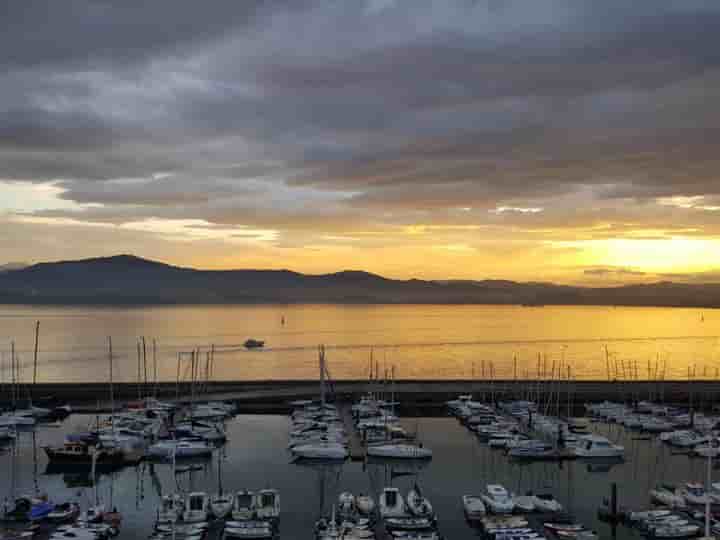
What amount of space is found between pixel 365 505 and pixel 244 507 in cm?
289

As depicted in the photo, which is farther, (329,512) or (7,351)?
(7,351)

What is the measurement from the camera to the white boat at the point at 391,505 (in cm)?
1755

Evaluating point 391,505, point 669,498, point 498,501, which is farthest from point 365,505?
Answer: point 669,498

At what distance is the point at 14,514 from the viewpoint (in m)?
17.0

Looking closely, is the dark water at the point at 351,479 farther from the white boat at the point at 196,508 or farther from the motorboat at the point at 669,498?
the white boat at the point at 196,508

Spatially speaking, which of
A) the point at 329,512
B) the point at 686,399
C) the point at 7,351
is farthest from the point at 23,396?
the point at 7,351

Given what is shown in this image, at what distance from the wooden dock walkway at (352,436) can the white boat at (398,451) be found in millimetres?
451

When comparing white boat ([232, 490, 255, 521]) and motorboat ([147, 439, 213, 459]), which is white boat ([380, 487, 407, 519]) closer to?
white boat ([232, 490, 255, 521])

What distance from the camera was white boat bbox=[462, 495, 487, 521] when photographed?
18.0 metres

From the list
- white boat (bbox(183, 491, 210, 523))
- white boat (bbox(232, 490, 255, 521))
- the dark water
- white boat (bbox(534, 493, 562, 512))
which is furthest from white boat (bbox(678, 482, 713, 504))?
white boat (bbox(183, 491, 210, 523))

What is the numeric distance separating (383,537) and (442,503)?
155 inches

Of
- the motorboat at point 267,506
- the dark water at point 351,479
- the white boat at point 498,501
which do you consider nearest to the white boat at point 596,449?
the dark water at point 351,479

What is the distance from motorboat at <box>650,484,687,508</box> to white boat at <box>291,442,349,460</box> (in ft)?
31.1

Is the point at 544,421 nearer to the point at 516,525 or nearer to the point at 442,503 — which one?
the point at 442,503
